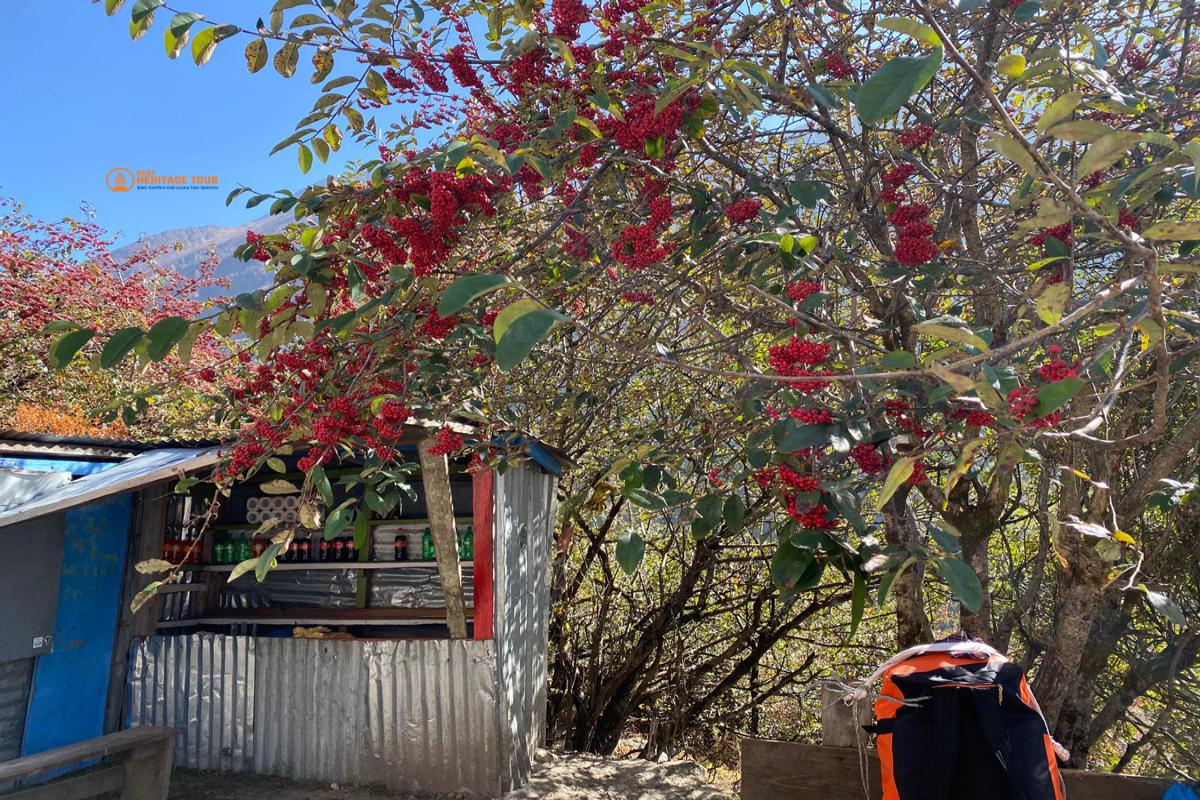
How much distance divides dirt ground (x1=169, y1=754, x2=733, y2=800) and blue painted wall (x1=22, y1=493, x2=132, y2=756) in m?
0.69

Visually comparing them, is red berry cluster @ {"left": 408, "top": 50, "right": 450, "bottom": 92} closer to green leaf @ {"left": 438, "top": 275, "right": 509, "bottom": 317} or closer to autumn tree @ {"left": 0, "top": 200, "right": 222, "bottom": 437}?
green leaf @ {"left": 438, "top": 275, "right": 509, "bottom": 317}

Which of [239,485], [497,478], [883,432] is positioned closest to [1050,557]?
[883,432]

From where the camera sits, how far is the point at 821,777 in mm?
2215

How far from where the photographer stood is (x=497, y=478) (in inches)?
175

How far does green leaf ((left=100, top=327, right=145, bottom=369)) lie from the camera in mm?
1378

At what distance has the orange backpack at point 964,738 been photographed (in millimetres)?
1854

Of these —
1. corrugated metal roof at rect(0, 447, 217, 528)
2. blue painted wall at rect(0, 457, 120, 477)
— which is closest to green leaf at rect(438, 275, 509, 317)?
corrugated metal roof at rect(0, 447, 217, 528)

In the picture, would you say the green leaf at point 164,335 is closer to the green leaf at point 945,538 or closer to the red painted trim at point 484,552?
the green leaf at point 945,538

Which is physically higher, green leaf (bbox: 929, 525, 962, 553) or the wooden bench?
green leaf (bbox: 929, 525, 962, 553)

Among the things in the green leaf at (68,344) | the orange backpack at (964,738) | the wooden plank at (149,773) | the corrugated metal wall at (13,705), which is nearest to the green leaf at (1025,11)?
the orange backpack at (964,738)

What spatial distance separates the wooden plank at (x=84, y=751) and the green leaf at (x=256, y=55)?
3113mm

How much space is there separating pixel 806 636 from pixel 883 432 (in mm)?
5048

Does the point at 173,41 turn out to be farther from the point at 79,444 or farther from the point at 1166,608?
the point at 79,444

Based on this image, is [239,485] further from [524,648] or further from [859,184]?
[859,184]
